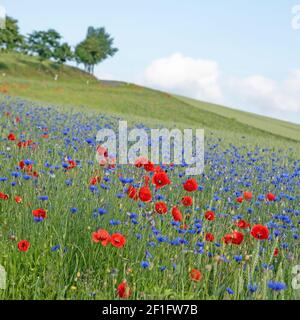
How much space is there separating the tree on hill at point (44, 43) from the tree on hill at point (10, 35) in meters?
5.40

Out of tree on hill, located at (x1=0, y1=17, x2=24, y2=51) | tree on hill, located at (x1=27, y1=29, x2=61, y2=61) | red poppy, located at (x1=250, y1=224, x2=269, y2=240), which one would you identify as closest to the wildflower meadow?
red poppy, located at (x1=250, y1=224, x2=269, y2=240)

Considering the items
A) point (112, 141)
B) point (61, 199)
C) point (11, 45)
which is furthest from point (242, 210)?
point (11, 45)

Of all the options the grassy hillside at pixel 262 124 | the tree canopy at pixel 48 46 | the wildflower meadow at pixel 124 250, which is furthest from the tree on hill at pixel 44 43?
the wildflower meadow at pixel 124 250

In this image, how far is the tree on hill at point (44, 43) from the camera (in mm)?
67562

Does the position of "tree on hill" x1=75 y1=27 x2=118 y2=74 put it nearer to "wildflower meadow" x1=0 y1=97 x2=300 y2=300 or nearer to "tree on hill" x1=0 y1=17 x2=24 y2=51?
"tree on hill" x1=0 y1=17 x2=24 y2=51

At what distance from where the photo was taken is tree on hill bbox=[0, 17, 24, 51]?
172 feet

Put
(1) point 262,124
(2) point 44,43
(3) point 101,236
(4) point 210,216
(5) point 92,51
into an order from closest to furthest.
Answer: (3) point 101,236
(4) point 210,216
(1) point 262,124
(2) point 44,43
(5) point 92,51

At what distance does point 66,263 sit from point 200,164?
4.29 metres

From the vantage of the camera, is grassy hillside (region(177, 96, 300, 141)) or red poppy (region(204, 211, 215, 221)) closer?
red poppy (region(204, 211, 215, 221))

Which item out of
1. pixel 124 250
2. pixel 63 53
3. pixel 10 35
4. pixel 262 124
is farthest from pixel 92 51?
pixel 124 250

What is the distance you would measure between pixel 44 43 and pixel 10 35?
1550cm

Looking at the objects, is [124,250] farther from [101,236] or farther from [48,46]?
[48,46]

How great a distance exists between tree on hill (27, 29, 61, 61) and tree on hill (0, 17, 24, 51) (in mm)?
5405

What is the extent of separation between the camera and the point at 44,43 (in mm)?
68875
